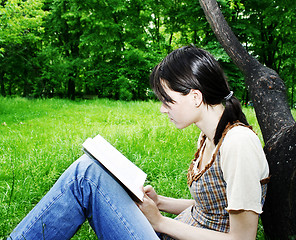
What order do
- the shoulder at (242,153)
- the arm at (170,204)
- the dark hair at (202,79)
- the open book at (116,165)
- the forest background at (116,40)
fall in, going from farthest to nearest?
1. the forest background at (116,40)
2. the arm at (170,204)
3. the dark hair at (202,79)
4. the open book at (116,165)
5. the shoulder at (242,153)

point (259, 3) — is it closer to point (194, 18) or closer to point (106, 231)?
point (194, 18)

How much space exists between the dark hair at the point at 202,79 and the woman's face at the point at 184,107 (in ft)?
0.06

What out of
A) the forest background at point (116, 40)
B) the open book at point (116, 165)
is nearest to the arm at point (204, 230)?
the open book at point (116, 165)

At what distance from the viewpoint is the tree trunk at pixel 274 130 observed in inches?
50.6

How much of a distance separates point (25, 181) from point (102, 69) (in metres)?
11.3

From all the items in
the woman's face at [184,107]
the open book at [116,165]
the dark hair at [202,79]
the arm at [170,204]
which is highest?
the dark hair at [202,79]

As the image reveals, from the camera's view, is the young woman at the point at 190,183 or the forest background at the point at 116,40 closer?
the young woman at the point at 190,183

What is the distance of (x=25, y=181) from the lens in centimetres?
261

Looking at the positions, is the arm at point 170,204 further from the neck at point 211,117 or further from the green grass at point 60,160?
the green grass at point 60,160

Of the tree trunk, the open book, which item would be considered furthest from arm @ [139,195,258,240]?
the tree trunk

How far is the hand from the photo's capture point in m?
1.34

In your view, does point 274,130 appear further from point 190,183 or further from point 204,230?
point 204,230

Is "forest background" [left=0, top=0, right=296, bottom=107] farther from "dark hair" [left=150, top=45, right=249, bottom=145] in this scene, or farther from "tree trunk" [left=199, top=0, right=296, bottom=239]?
"dark hair" [left=150, top=45, right=249, bottom=145]

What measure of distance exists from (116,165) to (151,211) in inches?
10.7
